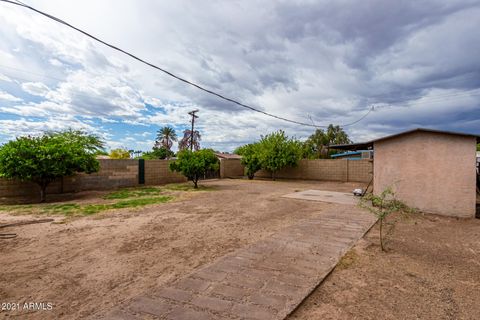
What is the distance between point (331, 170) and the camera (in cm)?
1744

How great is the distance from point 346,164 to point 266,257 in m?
14.8

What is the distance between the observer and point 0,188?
937 cm

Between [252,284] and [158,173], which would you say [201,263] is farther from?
[158,173]

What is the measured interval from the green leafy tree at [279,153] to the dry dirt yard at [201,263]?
37.7 ft

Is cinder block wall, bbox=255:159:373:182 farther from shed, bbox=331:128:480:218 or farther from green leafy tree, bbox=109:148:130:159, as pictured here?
green leafy tree, bbox=109:148:130:159

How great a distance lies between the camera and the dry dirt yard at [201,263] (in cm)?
259

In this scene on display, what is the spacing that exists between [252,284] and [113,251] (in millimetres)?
2503

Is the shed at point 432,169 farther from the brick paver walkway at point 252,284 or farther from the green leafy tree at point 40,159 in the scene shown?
the green leafy tree at point 40,159

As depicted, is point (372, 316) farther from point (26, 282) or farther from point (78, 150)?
point (78, 150)

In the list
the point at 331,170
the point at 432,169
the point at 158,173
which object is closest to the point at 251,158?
the point at 331,170

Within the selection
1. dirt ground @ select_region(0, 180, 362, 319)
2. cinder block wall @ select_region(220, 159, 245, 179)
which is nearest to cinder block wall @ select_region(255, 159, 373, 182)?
cinder block wall @ select_region(220, 159, 245, 179)

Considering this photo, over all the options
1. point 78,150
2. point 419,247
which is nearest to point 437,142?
point 419,247

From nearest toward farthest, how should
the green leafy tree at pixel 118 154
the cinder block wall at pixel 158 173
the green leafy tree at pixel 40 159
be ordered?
the green leafy tree at pixel 40 159 → the cinder block wall at pixel 158 173 → the green leafy tree at pixel 118 154

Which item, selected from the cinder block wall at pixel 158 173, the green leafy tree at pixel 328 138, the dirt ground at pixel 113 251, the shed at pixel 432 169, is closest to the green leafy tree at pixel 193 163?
the cinder block wall at pixel 158 173
